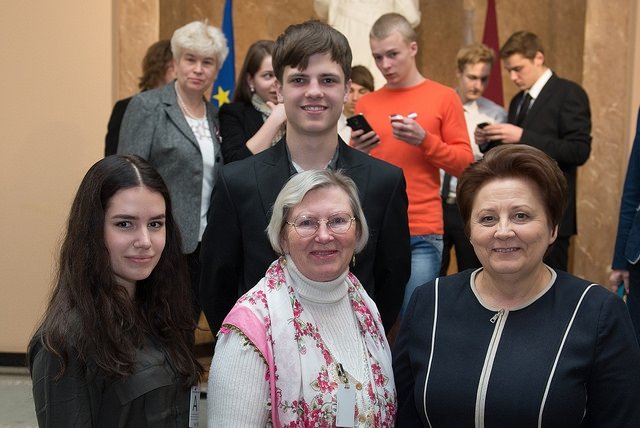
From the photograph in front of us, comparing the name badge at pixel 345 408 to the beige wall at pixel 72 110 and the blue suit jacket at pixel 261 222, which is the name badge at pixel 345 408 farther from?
the beige wall at pixel 72 110

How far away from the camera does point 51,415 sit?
6.98 ft

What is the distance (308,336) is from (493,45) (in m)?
4.83

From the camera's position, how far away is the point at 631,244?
3961 millimetres

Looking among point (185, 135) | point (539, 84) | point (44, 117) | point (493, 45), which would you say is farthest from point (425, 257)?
point (493, 45)

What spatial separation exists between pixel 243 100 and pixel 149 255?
7.43 feet

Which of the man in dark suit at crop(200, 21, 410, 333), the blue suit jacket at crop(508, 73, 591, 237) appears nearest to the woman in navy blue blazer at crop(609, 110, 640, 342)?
the blue suit jacket at crop(508, 73, 591, 237)

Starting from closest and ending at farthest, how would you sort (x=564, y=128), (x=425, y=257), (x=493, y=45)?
(x=425, y=257) → (x=564, y=128) → (x=493, y=45)

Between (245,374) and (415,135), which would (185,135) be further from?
(245,374)

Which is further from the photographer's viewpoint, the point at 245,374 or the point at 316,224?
the point at 316,224

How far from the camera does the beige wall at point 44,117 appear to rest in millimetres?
5715

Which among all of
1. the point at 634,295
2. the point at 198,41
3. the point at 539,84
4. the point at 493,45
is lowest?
the point at 634,295

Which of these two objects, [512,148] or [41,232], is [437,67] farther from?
[512,148]

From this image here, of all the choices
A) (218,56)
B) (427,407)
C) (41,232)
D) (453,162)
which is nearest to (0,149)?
(41,232)

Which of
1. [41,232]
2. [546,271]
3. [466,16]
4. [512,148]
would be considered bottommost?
[41,232]
